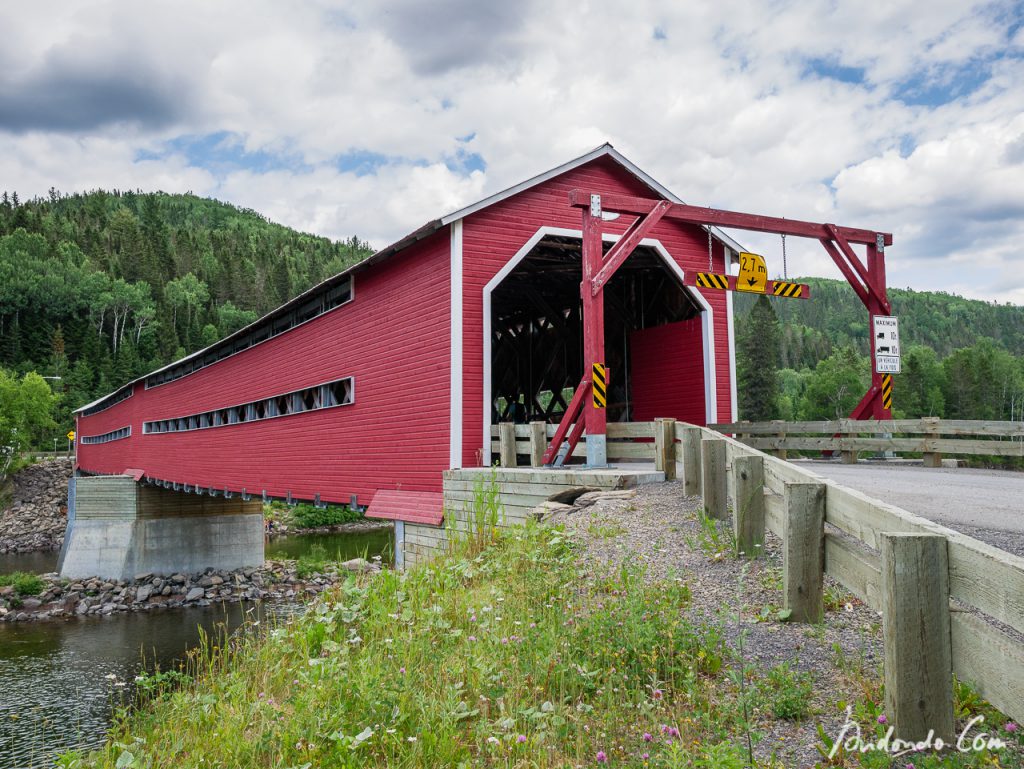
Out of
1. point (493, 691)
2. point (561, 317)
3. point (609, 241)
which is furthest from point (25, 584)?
point (493, 691)

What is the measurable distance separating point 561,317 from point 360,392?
5.92m

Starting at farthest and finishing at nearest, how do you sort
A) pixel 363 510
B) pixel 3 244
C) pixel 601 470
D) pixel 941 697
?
pixel 3 244
pixel 363 510
pixel 601 470
pixel 941 697

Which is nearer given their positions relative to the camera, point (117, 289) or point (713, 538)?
point (713, 538)

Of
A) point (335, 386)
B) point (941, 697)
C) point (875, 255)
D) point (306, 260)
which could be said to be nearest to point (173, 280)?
point (306, 260)

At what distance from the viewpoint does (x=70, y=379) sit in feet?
247

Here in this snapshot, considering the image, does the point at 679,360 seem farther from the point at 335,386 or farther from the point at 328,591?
the point at 328,591

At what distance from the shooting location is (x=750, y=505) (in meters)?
5.53

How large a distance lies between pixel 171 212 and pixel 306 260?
185 feet

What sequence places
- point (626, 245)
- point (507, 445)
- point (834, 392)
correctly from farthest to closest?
point (834, 392) < point (507, 445) < point (626, 245)

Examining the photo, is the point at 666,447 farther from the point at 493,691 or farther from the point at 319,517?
the point at 319,517

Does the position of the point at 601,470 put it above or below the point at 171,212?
below

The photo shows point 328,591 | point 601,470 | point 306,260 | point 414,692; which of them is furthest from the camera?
point 306,260

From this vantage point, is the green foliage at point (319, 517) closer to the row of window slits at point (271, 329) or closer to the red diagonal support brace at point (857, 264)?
the row of window slits at point (271, 329)

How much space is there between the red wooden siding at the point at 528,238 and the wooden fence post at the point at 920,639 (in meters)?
8.72
